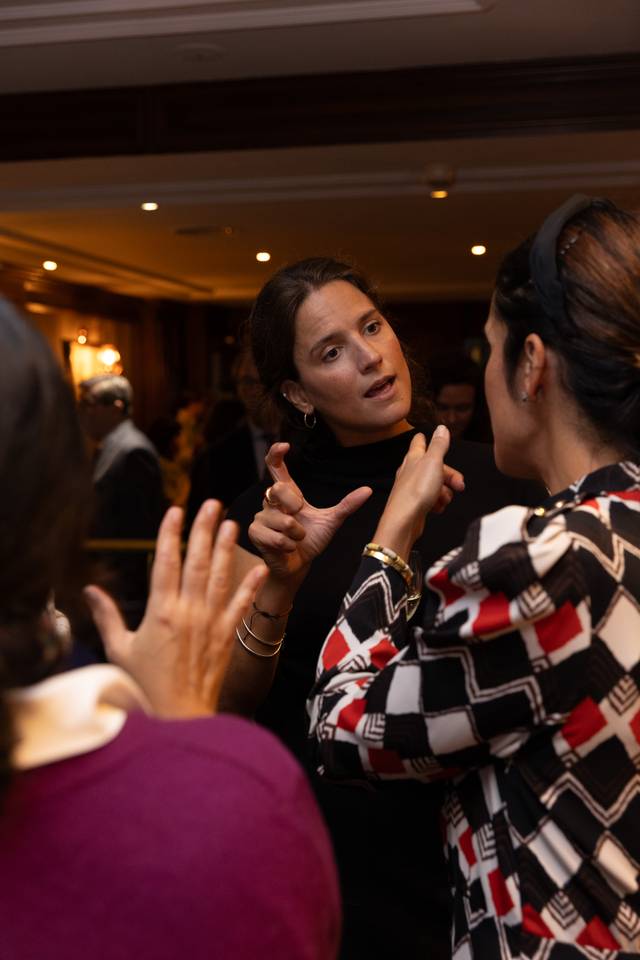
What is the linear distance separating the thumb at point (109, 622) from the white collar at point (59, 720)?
194mm

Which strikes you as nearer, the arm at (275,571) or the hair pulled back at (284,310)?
the arm at (275,571)

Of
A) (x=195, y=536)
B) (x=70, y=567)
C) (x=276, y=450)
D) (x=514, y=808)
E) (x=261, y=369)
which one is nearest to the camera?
(x=70, y=567)

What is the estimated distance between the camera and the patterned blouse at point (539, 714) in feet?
3.44

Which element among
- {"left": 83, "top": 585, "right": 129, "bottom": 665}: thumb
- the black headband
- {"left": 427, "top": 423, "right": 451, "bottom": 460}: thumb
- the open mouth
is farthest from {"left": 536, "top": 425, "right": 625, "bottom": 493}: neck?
the open mouth

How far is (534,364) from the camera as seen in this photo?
1.22 meters

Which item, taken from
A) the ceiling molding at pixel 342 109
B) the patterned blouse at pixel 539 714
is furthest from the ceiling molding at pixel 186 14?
the patterned blouse at pixel 539 714

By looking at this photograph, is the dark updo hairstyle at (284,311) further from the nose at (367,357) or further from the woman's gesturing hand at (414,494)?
the woman's gesturing hand at (414,494)

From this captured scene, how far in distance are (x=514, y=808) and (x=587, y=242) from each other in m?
0.61

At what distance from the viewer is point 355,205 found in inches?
284

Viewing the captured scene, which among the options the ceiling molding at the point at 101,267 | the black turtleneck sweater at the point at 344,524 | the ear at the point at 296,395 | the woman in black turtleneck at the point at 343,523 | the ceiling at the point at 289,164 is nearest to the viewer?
the woman in black turtleneck at the point at 343,523

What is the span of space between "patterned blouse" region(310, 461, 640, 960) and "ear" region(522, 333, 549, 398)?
0.44ft

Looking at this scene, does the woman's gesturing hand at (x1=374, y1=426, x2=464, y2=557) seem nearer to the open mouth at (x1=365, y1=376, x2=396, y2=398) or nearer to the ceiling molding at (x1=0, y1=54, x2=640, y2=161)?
the open mouth at (x1=365, y1=376, x2=396, y2=398)

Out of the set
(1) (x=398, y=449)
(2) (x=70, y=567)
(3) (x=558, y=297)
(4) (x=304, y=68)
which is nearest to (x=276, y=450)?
(1) (x=398, y=449)

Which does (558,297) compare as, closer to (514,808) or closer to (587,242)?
(587,242)
